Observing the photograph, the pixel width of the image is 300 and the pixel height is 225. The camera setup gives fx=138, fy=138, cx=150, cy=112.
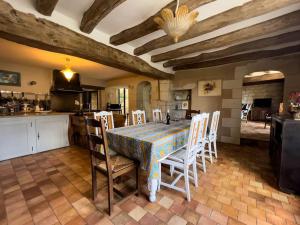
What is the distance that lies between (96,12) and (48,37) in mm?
716

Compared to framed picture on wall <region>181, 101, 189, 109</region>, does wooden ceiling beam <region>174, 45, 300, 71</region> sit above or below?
above

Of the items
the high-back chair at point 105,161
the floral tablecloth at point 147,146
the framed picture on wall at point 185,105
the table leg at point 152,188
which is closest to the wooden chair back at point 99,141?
the high-back chair at point 105,161

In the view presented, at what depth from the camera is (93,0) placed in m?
1.71

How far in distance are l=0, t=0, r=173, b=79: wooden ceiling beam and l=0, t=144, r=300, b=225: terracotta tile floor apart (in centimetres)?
192

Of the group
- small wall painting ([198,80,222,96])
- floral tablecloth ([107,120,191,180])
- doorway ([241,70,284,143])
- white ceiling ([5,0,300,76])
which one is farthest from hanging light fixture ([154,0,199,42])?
doorway ([241,70,284,143])

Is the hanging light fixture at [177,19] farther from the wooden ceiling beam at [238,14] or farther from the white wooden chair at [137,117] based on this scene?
the white wooden chair at [137,117]

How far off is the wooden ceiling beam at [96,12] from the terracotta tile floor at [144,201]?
2196 millimetres

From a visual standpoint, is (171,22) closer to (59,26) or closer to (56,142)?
(59,26)

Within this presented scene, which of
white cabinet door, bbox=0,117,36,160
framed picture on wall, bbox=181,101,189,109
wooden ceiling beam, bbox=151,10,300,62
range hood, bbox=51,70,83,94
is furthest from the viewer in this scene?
framed picture on wall, bbox=181,101,189,109

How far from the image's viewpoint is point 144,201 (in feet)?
5.26

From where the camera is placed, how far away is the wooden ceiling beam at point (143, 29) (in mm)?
1570

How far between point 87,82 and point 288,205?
672cm

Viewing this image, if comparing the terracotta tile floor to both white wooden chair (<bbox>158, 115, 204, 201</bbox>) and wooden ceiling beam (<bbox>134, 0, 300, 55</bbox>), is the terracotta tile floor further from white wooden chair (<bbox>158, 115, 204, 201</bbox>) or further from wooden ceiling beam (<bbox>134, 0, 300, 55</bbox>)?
wooden ceiling beam (<bbox>134, 0, 300, 55</bbox>)

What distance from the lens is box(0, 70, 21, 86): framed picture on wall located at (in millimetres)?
3775
